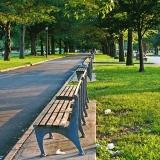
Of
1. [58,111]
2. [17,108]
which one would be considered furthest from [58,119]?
[17,108]

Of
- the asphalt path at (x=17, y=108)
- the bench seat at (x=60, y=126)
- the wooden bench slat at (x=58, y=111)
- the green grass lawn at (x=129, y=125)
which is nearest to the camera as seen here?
the bench seat at (x=60, y=126)

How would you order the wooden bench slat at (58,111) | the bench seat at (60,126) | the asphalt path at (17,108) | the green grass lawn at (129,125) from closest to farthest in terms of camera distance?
1. the bench seat at (60,126)
2. the wooden bench slat at (58,111)
3. the green grass lawn at (129,125)
4. the asphalt path at (17,108)

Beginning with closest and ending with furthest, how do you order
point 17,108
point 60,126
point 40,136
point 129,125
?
point 60,126 < point 40,136 < point 129,125 < point 17,108

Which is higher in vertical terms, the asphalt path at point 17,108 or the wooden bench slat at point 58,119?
the wooden bench slat at point 58,119

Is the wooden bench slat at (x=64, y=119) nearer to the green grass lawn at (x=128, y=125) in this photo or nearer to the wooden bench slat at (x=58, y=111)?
the wooden bench slat at (x=58, y=111)

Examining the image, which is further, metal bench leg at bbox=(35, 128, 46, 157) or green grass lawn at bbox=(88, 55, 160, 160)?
green grass lawn at bbox=(88, 55, 160, 160)

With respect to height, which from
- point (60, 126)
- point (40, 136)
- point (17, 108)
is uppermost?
point (60, 126)

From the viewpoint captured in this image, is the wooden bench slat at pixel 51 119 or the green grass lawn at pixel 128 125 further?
the green grass lawn at pixel 128 125

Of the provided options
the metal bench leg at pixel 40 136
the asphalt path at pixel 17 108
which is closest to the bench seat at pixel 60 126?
the metal bench leg at pixel 40 136

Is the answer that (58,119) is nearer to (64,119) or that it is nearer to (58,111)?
(64,119)

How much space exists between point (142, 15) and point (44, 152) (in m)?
17.9

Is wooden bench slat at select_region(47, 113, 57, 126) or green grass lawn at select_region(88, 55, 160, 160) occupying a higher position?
wooden bench slat at select_region(47, 113, 57, 126)

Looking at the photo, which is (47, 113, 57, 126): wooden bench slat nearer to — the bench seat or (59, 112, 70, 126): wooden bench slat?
the bench seat

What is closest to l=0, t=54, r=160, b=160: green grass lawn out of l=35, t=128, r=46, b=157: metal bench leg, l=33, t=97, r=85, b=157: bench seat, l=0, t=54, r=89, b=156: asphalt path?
l=33, t=97, r=85, b=157: bench seat
